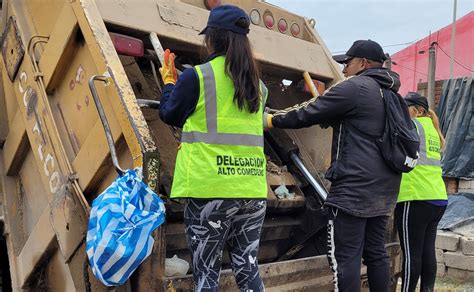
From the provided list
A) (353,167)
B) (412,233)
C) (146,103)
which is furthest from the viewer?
(412,233)

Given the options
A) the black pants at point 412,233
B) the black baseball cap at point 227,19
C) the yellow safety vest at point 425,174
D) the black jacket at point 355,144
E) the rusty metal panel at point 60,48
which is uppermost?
the black baseball cap at point 227,19

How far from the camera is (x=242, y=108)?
2.13 m

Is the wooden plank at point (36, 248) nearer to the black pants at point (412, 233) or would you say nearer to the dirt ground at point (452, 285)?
the black pants at point (412, 233)

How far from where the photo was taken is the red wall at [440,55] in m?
15.5

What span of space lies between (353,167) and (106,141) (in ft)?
3.69

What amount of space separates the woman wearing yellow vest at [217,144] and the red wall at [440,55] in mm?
14145

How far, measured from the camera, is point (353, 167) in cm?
251

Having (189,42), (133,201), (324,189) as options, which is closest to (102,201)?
(133,201)

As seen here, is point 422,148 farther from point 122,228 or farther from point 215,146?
point 122,228

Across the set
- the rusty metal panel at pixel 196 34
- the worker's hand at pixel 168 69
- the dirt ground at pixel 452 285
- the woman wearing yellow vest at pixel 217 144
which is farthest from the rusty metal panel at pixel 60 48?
the dirt ground at pixel 452 285

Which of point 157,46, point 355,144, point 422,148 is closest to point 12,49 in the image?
point 157,46

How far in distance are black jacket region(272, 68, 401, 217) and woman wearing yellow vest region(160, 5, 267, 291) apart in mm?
477

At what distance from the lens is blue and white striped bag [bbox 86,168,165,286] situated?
194cm

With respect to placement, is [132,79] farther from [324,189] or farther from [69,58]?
[324,189]
